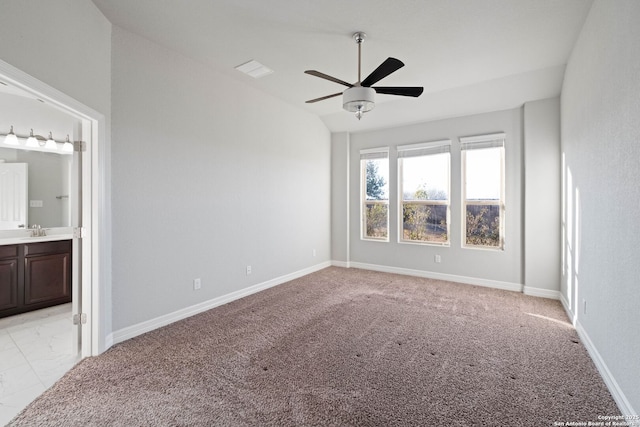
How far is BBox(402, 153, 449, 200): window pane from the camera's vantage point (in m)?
5.05

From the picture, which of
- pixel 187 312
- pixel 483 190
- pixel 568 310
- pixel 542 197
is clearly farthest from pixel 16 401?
pixel 542 197

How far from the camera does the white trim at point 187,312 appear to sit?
278cm

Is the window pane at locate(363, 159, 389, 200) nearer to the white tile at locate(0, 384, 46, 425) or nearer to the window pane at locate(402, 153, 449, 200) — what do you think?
the window pane at locate(402, 153, 449, 200)

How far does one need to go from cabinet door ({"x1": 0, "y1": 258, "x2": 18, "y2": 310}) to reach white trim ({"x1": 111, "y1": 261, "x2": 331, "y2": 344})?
177 centimetres

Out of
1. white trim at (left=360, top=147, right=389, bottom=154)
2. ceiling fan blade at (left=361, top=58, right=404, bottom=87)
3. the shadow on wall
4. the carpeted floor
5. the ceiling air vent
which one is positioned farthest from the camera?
white trim at (left=360, top=147, right=389, bottom=154)

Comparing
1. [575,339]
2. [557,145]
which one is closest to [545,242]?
[557,145]

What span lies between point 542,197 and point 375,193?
263cm

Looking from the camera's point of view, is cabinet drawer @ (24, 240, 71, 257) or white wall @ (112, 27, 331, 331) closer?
white wall @ (112, 27, 331, 331)

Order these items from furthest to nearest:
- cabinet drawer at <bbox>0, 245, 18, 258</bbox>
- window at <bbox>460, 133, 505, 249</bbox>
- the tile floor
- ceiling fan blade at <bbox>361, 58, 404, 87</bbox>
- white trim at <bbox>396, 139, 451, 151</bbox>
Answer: white trim at <bbox>396, 139, 451, 151</bbox> < window at <bbox>460, 133, 505, 249</bbox> < cabinet drawer at <bbox>0, 245, 18, 258</bbox> < ceiling fan blade at <bbox>361, 58, 404, 87</bbox> < the tile floor

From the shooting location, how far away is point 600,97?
2.29m

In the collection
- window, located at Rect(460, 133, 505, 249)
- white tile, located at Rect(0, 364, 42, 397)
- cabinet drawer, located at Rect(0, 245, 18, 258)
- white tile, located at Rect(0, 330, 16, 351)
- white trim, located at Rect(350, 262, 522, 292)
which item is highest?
window, located at Rect(460, 133, 505, 249)

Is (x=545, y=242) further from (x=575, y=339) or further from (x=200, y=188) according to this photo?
(x=200, y=188)

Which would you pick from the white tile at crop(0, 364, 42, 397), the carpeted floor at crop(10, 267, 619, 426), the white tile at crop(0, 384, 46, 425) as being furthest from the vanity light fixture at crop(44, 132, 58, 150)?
the white tile at crop(0, 384, 46, 425)

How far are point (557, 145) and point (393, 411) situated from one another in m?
4.14
